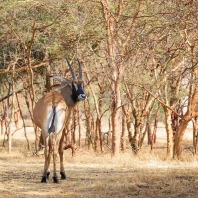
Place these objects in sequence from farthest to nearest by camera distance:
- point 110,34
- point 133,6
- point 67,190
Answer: point 133,6
point 110,34
point 67,190

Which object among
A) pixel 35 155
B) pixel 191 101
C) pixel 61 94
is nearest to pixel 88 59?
pixel 35 155

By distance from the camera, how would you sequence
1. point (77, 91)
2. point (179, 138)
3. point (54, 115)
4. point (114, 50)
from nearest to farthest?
point (54, 115) → point (77, 91) → point (179, 138) → point (114, 50)

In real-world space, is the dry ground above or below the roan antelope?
below

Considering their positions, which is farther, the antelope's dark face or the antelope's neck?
the antelope's neck

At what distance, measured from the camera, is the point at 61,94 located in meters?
12.2

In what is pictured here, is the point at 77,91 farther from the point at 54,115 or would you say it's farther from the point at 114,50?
the point at 114,50

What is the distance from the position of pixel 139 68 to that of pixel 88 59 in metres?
3.50

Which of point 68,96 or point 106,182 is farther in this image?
point 68,96

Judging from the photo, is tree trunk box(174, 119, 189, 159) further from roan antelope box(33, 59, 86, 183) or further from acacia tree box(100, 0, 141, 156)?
roan antelope box(33, 59, 86, 183)

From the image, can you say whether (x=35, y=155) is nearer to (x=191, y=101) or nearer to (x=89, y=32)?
(x=89, y=32)

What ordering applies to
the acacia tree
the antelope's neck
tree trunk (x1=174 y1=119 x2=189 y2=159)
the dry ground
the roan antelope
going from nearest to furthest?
the dry ground < the roan antelope < the antelope's neck < tree trunk (x1=174 y1=119 x2=189 y2=159) < the acacia tree

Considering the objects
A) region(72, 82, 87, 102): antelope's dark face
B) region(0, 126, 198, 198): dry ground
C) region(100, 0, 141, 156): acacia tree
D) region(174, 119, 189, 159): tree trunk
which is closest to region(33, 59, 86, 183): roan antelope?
region(72, 82, 87, 102): antelope's dark face

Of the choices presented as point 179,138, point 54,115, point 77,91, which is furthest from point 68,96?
point 179,138

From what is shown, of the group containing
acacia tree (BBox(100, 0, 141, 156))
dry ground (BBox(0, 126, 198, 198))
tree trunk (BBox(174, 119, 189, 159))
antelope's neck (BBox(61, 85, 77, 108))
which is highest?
acacia tree (BBox(100, 0, 141, 156))
